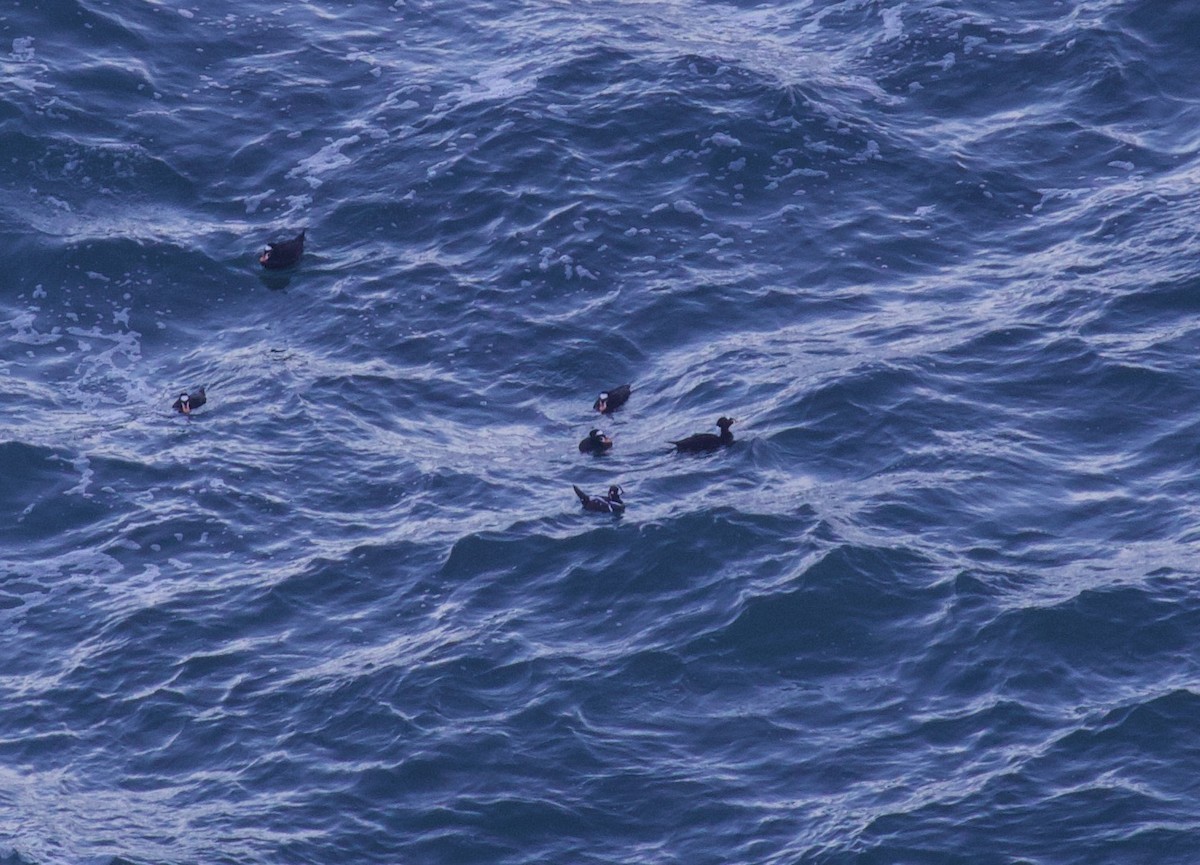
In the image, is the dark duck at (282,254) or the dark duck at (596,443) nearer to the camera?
the dark duck at (596,443)

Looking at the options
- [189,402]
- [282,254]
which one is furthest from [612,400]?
[282,254]

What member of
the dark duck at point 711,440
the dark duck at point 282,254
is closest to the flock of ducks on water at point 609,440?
the dark duck at point 711,440

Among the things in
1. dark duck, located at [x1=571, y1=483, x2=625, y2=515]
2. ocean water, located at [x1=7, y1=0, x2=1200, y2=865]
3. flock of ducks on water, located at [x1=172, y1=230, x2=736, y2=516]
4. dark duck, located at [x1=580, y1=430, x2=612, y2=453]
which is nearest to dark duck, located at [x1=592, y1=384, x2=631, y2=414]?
flock of ducks on water, located at [x1=172, y1=230, x2=736, y2=516]

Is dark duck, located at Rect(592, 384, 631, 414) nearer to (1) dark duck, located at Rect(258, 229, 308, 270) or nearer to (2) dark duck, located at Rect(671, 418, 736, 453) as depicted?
(2) dark duck, located at Rect(671, 418, 736, 453)

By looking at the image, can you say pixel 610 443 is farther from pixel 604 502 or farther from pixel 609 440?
pixel 604 502

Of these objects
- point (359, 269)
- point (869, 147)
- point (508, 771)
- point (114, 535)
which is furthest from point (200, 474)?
point (869, 147)

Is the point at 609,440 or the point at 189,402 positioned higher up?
the point at 189,402

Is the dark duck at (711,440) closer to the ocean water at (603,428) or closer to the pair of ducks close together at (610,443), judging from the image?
the pair of ducks close together at (610,443)
